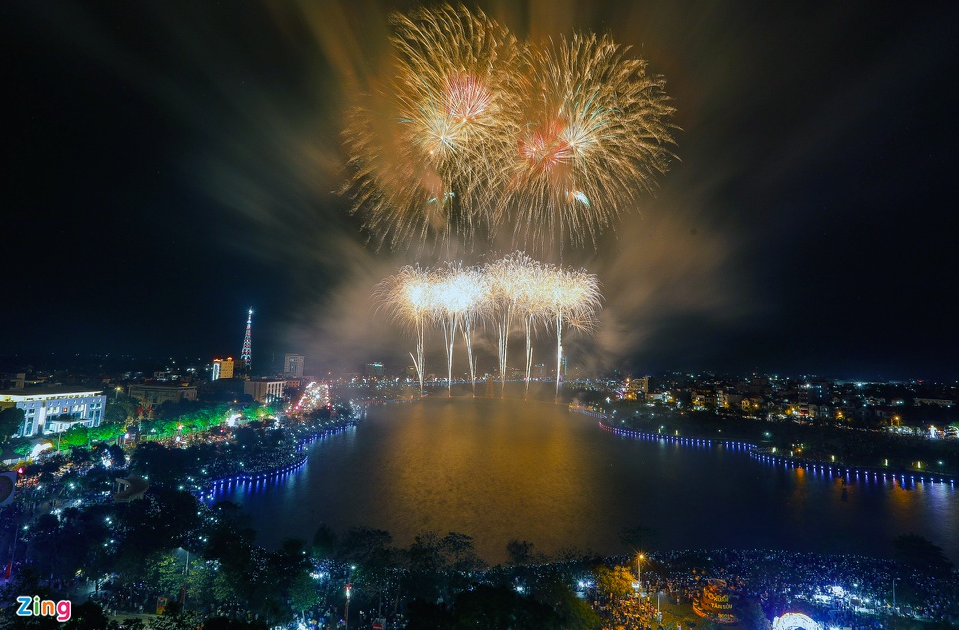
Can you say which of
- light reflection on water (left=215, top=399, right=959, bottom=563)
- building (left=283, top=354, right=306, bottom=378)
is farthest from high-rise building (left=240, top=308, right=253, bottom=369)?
light reflection on water (left=215, top=399, right=959, bottom=563)

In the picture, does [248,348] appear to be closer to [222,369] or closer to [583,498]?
[222,369]

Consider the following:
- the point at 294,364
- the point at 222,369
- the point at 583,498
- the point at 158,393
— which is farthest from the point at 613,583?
the point at 294,364

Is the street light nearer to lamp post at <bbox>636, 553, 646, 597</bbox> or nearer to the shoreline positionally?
lamp post at <bbox>636, 553, 646, 597</bbox>

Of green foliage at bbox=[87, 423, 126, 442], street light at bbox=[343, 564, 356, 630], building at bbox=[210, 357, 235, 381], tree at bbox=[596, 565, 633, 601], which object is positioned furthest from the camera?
building at bbox=[210, 357, 235, 381]

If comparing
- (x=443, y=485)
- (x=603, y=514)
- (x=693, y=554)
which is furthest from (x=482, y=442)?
(x=693, y=554)

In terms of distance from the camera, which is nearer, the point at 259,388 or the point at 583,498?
the point at 583,498

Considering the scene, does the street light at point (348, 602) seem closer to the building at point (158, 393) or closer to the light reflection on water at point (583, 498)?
the light reflection on water at point (583, 498)
